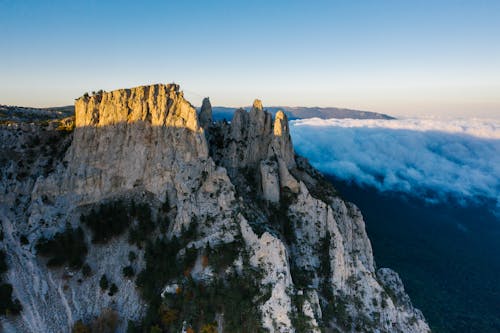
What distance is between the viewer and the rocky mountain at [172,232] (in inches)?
1722

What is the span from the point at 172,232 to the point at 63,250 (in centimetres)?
1693

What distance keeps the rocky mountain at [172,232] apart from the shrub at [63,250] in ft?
0.55

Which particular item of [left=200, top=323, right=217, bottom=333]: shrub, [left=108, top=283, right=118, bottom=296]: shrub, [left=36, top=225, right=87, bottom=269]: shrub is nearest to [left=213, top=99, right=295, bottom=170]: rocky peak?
[left=108, top=283, right=118, bottom=296]: shrub

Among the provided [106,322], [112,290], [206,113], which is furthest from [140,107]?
[106,322]

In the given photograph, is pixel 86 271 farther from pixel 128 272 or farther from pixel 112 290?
pixel 128 272

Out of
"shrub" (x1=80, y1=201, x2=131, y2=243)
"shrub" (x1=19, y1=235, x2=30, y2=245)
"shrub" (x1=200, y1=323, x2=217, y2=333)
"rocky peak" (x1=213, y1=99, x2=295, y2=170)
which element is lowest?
"shrub" (x1=200, y1=323, x2=217, y2=333)

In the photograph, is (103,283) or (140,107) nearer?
(103,283)

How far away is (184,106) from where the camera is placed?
55688 millimetres

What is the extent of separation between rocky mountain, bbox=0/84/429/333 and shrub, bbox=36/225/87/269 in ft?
0.55

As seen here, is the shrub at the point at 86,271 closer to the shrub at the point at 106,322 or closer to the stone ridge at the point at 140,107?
the shrub at the point at 106,322

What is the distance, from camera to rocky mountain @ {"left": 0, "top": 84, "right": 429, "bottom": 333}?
144 ft

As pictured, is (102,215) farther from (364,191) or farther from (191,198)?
(364,191)

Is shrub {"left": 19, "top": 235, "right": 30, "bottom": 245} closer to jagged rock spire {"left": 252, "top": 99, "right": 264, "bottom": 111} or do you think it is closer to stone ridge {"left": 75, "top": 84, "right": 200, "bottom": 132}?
stone ridge {"left": 75, "top": 84, "right": 200, "bottom": 132}

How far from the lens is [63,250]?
5072cm
